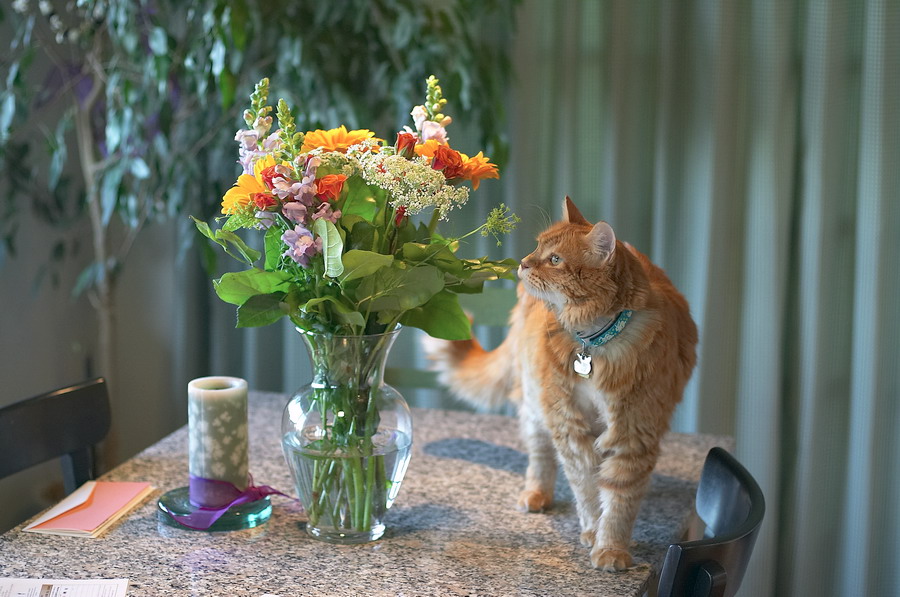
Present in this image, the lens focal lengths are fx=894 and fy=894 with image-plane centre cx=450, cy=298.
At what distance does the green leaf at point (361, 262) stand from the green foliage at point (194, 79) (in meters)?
1.11

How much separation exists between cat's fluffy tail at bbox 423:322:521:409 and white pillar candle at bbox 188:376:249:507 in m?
0.47

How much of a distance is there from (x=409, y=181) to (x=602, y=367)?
37cm

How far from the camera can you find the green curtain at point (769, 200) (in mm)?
2201

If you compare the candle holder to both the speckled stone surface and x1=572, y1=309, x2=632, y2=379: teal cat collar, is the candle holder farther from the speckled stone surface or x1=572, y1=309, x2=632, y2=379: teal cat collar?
x1=572, y1=309, x2=632, y2=379: teal cat collar

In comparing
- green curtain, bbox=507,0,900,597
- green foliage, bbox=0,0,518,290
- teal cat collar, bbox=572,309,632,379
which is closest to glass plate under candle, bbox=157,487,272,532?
teal cat collar, bbox=572,309,632,379

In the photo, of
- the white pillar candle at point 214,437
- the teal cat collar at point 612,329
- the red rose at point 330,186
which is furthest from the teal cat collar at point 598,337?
the white pillar candle at point 214,437

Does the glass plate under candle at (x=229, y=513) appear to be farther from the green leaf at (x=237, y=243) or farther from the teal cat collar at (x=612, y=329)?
the teal cat collar at (x=612, y=329)

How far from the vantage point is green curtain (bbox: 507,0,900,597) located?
2.20 m

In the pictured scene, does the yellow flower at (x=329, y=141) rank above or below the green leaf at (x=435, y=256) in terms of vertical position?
above

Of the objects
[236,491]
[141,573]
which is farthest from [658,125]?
[141,573]

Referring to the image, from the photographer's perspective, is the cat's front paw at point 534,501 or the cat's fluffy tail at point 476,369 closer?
the cat's front paw at point 534,501

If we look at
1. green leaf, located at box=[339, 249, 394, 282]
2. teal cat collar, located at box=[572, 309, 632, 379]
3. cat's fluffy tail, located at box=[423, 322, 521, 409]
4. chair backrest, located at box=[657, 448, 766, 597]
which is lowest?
chair backrest, located at box=[657, 448, 766, 597]

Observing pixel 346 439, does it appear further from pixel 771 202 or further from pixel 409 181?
pixel 771 202

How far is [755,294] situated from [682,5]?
2.56 feet
